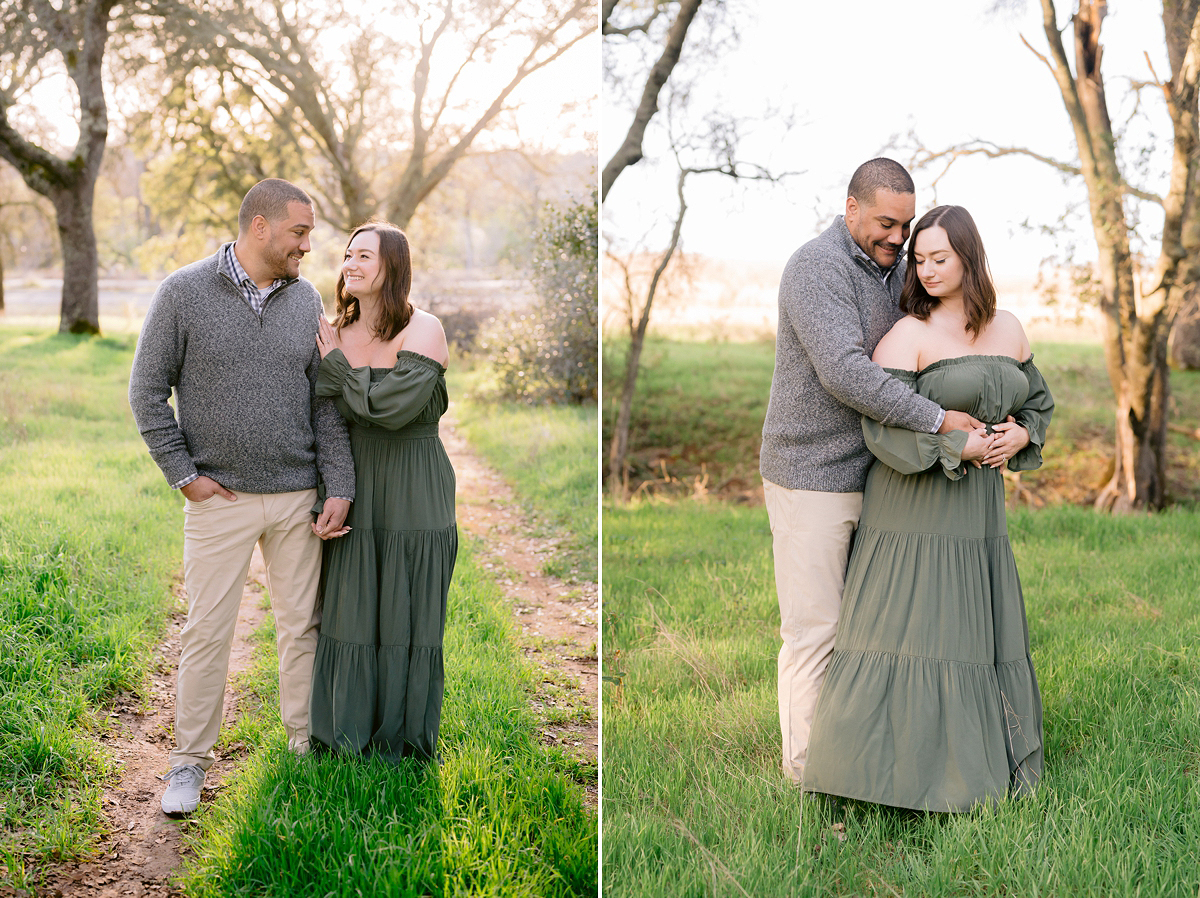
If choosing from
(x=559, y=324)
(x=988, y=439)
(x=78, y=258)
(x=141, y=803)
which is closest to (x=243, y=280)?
(x=141, y=803)

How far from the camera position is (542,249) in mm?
13227

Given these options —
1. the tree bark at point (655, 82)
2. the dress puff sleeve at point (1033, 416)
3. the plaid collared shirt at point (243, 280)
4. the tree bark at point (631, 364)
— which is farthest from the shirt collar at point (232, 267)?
the tree bark at point (631, 364)

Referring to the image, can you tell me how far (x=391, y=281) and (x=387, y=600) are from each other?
1.24 metres

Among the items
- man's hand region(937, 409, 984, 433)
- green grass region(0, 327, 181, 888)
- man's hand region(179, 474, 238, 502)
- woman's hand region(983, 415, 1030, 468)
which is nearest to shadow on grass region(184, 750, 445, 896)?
green grass region(0, 327, 181, 888)

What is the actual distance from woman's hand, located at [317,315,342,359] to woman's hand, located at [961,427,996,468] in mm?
2344

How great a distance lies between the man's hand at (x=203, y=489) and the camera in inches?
126

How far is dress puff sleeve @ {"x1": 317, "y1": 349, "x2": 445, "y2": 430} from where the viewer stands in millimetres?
3225

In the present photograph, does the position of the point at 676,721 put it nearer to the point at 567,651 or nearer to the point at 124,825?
the point at 567,651

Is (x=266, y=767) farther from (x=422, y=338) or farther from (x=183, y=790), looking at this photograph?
(x=422, y=338)

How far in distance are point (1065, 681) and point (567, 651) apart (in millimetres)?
2565

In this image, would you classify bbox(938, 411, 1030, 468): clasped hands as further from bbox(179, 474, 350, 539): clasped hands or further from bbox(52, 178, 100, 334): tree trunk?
bbox(52, 178, 100, 334): tree trunk

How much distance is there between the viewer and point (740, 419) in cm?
1232

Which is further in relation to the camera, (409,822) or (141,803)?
(141,803)

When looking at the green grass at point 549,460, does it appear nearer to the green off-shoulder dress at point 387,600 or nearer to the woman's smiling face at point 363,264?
the green off-shoulder dress at point 387,600
